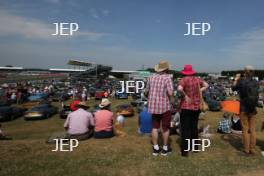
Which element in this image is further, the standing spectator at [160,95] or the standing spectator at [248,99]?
the standing spectator at [248,99]

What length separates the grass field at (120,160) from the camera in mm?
5703

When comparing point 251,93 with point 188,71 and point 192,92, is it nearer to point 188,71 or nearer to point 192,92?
point 192,92

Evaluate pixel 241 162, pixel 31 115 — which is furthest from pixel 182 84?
pixel 31 115

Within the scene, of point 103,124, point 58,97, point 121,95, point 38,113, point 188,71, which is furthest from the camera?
point 121,95

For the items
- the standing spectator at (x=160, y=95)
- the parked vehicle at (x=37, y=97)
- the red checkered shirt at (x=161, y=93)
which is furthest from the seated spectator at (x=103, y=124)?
the parked vehicle at (x=37, y=97)

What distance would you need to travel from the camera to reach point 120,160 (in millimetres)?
6371

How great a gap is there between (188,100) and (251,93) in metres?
1.46

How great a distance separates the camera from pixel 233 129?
32.4 feet

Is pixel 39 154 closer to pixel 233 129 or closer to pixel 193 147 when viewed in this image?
pixel 193 147

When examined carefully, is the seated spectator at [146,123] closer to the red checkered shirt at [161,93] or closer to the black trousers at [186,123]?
the black trousers at [186,123]

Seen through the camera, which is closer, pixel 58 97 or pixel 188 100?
pixel 188 100

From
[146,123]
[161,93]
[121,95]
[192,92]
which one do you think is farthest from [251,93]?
[121,95]

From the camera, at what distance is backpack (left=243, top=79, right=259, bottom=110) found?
656 centimetres

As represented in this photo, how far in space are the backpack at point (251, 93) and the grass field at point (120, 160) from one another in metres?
1.23
